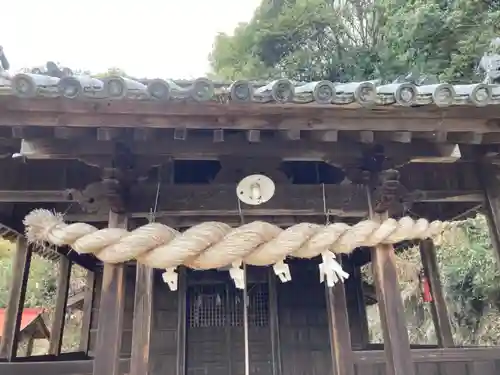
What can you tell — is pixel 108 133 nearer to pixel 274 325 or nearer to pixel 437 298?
pixel 274 325

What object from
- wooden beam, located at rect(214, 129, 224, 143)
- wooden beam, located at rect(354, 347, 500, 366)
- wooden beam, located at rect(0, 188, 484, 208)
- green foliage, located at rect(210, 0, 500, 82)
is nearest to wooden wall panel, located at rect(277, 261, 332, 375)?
wooden beam, located at rect(354, 347, 500, 366)

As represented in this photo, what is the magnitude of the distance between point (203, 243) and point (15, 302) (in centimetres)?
380

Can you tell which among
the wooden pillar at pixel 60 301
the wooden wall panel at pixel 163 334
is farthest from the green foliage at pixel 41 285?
the wooden wall panel at pixel 163 334

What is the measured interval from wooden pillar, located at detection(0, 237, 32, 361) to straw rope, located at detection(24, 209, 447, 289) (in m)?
2.79

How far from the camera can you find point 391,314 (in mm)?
3482

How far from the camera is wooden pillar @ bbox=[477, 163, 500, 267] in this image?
437 cm

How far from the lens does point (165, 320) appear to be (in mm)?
6129

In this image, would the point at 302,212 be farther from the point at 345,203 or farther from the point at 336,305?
the point at 336,305

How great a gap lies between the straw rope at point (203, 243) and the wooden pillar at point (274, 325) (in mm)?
2923

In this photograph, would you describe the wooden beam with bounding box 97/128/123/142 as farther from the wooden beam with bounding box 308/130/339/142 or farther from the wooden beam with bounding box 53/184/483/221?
the wooden beam with bounding box 308/130/339/142

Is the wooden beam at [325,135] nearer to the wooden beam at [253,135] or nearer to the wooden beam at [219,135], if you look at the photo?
the wooden beam at [253,135]

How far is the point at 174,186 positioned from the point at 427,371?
10.2 feet

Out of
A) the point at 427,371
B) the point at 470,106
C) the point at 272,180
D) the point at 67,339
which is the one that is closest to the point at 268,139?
the point at 272,180

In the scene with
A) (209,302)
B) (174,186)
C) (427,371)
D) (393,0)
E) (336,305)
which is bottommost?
(427,371)
